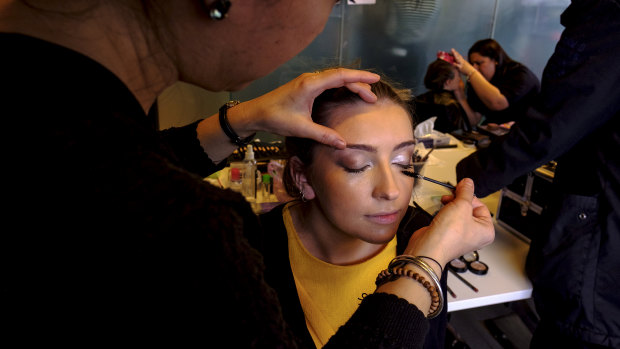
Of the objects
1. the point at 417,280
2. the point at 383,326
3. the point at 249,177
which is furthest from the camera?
the point at 249,177

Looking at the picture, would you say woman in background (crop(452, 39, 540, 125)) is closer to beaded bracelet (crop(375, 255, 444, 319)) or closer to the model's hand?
the model's hand

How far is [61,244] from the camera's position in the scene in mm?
407

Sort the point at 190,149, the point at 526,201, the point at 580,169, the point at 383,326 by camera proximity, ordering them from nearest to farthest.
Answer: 1. the point at 383,326
2. the point at 190,149
3. the point at 580,169
4. the point at 526,201

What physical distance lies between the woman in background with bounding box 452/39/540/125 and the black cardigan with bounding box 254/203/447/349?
241cm

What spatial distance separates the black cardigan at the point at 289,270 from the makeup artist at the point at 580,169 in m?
0.49

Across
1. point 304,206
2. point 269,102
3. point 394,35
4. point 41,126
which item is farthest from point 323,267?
point 394,35

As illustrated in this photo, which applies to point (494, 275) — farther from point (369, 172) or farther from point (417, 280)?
point (417, 280)

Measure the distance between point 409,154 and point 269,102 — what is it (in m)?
0.45

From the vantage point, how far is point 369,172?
1.05 meters

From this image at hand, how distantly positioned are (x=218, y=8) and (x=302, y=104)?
444 millimetres

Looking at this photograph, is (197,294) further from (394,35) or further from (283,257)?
(394,35)

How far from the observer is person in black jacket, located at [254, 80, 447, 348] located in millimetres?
1052

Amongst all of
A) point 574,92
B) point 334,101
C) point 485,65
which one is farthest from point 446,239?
point 485,65

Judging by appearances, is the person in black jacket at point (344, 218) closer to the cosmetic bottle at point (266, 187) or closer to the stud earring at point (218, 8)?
the stud earring at point (218, 8)
